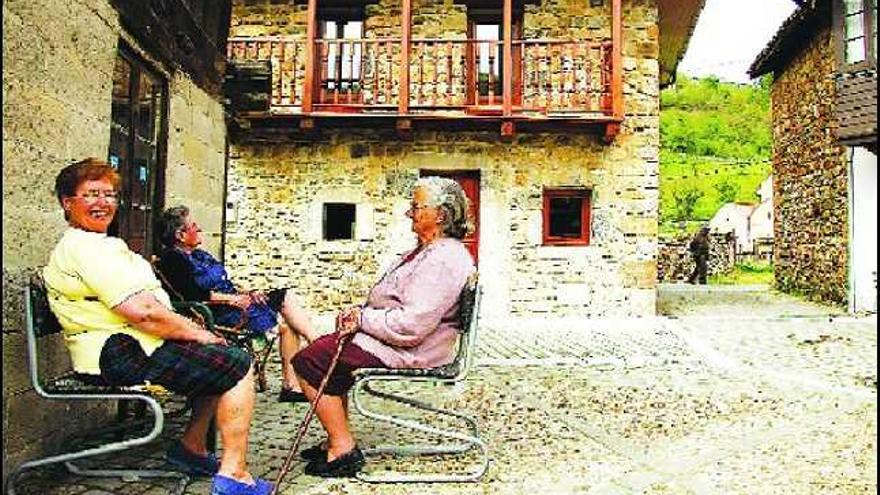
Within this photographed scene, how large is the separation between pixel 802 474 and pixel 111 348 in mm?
2819

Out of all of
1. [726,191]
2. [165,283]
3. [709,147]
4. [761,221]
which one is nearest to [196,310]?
[165,283]

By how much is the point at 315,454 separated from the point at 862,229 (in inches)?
432

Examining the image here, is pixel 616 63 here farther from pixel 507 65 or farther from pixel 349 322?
pixel 349 322


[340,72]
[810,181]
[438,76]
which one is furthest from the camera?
[810,181]

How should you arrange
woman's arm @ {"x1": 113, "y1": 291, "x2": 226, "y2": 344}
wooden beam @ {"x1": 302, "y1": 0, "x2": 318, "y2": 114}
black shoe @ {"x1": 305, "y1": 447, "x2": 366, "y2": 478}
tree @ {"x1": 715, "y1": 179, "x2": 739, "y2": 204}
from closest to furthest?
woman's arm @ {"x1": 113, "y1": 291, "x2": 226, "y2": 344}
black shoe @ {"x1": 305, "y1": 447, "x2": 366, "y2": 478}
wooden beam @ {"x1": 302, "y1": 0, "x2": 318, "y2": 114}
tree @ {"x1": 715, "y1": 179, "x2": 739, "y2": 204}

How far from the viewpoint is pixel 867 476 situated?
3.59 metres

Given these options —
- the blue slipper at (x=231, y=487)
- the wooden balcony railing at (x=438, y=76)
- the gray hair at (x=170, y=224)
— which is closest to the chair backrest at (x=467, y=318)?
the blue slipper at (x=231, y=487)

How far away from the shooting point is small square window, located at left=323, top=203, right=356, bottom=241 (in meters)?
12.2

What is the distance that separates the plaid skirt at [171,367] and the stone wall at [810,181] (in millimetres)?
11816

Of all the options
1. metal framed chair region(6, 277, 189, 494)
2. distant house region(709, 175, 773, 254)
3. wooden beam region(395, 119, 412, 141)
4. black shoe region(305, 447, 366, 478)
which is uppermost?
distant house region(709, 175, 773, 254)

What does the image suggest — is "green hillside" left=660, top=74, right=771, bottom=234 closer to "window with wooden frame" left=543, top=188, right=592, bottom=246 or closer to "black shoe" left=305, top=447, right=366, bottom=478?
"window with wooden frame" left=543, top=188, right=592, bottom=246

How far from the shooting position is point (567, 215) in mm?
12062

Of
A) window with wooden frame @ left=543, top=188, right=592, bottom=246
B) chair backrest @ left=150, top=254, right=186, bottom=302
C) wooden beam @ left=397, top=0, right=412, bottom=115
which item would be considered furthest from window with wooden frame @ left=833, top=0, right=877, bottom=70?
chair backrest @ left=150, top=254, right=186, bottom=302

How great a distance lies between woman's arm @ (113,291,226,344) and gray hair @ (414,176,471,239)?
1.08 m
